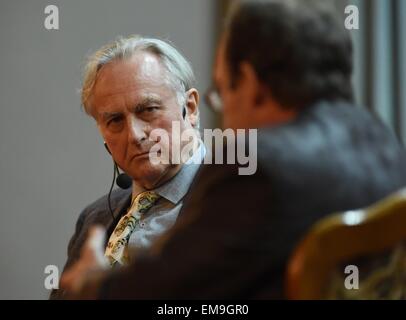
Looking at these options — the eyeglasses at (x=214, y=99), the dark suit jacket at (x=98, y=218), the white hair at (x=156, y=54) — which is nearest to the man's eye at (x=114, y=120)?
the white hair at (x=156, y=54)

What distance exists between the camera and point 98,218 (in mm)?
2076

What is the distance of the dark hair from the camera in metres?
1.15

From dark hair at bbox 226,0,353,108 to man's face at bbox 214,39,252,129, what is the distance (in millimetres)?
31

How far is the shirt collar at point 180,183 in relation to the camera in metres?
1.92

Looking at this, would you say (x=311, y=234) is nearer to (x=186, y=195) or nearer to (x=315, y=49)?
(x=315, y=49)

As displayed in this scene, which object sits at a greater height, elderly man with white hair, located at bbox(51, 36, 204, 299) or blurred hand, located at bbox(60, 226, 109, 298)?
elderly man with white hair, located at bbox(51, 36, 204, 299)

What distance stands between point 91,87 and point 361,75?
99 cm

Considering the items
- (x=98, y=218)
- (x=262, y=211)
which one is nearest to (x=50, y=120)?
(x=98, y=218)

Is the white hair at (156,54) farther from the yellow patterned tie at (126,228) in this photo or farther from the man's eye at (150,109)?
the yellow patterned tie at (126,228)

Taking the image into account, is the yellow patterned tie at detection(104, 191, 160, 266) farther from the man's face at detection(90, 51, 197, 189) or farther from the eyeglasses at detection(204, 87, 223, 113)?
the eyeglasses at detection(204, 87, 223, 113)

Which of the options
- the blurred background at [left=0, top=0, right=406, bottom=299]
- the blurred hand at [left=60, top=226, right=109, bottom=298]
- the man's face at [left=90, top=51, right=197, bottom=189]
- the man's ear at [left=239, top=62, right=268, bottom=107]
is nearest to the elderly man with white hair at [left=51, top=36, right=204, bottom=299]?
the man's face at [left=90, top=51, right=197, bottom=189]

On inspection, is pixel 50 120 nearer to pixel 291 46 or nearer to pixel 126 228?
pixel 126 228

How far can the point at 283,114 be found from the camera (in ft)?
3.86

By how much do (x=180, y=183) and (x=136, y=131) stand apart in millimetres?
183
